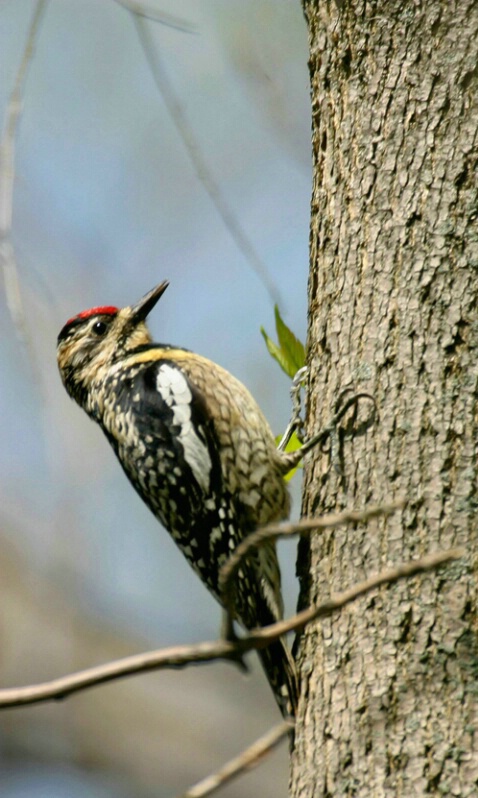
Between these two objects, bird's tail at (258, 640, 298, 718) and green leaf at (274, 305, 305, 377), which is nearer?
bird's tail at (258, 640, 298, 718)

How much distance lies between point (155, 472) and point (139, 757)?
3813 millimetres

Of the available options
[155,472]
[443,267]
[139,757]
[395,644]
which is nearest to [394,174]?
[443,267]

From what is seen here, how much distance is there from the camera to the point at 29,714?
22.6 ft

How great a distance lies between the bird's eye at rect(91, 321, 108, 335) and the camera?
448 centimetres

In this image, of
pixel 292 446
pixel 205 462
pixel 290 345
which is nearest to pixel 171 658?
pixel 290 345

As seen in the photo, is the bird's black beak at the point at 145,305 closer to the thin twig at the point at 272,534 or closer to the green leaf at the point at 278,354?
the green leaf at the point at 278,354

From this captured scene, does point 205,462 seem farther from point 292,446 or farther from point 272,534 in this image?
point 272,534

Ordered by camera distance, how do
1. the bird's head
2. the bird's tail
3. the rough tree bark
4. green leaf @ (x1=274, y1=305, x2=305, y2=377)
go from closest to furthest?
1. the rough tree bark
2. the bird's tail
3. green leaf @ (x1=274, y1=305, x2=305, y2=377)
4. the bird's head

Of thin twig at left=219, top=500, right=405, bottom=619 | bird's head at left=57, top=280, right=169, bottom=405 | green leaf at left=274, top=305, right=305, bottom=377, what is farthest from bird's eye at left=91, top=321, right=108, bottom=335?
thin twig at left=219, top=500, right=405, bottom=619

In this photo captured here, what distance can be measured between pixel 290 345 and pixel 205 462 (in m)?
0.61

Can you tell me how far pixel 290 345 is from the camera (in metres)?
3.46

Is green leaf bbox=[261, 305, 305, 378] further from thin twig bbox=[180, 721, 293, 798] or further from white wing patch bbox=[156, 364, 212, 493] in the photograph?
thin twig bbox=[180, 721, 293, 798]

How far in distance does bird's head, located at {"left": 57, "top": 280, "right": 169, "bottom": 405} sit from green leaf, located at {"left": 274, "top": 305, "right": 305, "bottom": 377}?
1.12 metres

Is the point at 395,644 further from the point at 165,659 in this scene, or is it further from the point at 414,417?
the point at 165,659
